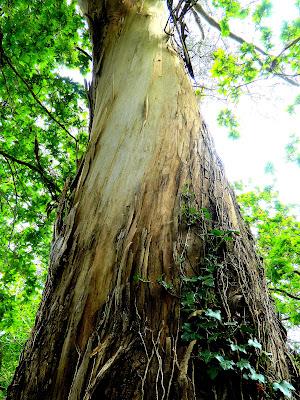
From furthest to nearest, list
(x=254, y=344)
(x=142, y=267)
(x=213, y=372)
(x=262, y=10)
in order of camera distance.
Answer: (x=262, y=10) < (x=142, y=267) < (x=254, y=344) < (x=213, y=372)

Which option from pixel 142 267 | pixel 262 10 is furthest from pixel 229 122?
pixel 142 267

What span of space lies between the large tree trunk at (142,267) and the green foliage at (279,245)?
227 centimetres

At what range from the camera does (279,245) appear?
6.01 m

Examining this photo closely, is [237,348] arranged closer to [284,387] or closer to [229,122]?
[284,387]

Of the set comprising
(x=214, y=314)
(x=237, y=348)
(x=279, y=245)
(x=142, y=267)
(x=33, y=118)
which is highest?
(x=33, y=118)

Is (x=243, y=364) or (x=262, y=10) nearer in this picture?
(x=243, y=364)

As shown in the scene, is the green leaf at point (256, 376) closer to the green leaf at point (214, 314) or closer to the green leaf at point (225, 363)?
the green leaf at point (225, 363)

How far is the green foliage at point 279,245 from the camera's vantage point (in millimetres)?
5770

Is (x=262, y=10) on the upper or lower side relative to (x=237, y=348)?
upper

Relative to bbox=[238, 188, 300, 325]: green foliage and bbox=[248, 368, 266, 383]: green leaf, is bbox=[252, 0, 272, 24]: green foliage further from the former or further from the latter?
bbox=[248, 368, 266, 383]: green leaf

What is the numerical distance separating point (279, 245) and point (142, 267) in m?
4.99

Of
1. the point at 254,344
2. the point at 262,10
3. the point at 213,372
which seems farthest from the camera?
the point at 262,10

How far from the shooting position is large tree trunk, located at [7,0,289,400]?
56.9 inches

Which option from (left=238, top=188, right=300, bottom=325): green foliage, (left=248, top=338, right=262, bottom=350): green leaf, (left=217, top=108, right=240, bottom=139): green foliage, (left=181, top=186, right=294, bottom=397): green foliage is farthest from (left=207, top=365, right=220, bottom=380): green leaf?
(left=217, top=108, right=240, bottom=139): green foliage
